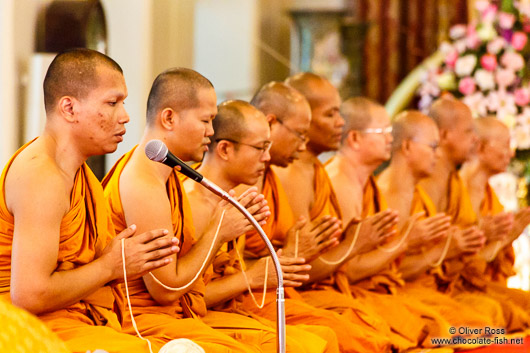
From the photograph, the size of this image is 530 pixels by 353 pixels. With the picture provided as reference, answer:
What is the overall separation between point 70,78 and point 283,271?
1.19 meters

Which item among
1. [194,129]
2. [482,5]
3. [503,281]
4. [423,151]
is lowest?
[503,281]

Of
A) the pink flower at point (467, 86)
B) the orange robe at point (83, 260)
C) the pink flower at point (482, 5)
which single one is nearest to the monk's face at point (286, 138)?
the orange robe at point (83, 260)

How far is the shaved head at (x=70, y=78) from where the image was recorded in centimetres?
307

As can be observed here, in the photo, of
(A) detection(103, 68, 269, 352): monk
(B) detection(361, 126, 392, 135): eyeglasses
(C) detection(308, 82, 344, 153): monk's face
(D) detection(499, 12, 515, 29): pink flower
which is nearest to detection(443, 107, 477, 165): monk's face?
A: (B) detection(361, 126, 392, 135): eyeglasses

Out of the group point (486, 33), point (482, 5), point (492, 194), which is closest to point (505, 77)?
point (486, 33)

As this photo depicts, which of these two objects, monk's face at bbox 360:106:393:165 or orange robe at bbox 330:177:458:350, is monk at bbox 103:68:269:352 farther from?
monk's face at bbox 360:106:393:165

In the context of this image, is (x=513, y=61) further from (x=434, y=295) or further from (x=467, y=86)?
(x=434, y=295)

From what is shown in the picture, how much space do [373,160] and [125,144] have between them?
1.63 m

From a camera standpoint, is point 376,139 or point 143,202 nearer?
point 143,202

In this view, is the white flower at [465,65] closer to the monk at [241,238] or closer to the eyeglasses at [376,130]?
the eyeglasses at [376,130]

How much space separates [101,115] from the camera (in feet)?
10.1

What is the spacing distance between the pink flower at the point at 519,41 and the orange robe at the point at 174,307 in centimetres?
393

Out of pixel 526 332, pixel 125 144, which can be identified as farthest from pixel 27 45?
pixel 526 332

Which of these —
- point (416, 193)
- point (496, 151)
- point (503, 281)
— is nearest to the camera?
point (416, 193)
